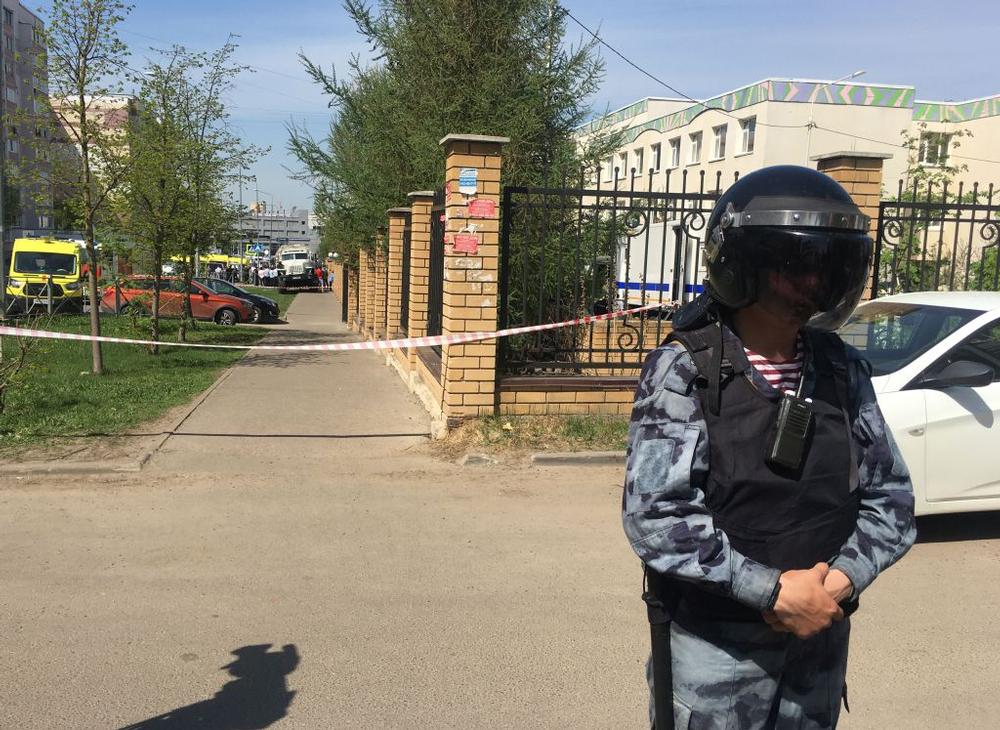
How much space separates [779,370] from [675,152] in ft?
145

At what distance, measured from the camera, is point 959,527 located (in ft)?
19.6

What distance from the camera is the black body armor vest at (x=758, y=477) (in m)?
1.85

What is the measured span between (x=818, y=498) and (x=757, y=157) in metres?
36.9

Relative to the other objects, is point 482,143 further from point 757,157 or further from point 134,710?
point 757,157

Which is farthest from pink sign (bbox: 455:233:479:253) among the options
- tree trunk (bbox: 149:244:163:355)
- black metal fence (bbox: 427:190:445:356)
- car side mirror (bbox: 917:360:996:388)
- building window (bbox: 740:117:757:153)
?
building window (bbox: 740:117:757:153)

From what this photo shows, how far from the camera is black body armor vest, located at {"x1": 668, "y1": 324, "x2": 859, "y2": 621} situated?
1854 millimetres

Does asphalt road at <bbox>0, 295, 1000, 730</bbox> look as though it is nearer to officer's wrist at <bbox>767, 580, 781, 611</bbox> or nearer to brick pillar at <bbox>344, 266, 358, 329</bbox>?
officer's wrist at <bbox>767, 580, 781, 611</bbox>

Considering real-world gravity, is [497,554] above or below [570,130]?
below

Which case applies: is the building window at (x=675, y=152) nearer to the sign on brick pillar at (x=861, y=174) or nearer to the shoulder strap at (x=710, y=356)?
the sign on brick pillar at (x=861, y=174)

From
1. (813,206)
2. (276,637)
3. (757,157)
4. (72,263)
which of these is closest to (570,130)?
(276,637)

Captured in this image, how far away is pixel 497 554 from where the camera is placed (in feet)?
17.3

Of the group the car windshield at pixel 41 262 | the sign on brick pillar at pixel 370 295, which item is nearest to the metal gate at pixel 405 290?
the sign on brick pillar at pixel 370 295

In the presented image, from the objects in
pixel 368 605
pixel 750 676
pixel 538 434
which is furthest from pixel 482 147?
pixel 750 676

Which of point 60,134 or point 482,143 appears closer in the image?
point 482,143
